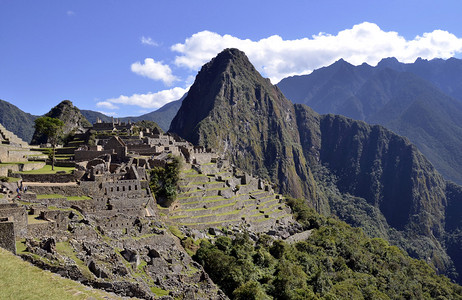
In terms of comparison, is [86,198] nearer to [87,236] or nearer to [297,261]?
[87,236]

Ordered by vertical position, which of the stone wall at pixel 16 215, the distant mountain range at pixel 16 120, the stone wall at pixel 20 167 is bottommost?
the stone wall at pixel 16 215

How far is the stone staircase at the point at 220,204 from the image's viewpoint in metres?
41.4

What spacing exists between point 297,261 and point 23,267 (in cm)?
3840

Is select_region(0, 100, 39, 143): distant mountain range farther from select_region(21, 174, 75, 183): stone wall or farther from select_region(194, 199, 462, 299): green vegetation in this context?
select_region(21, 174, 75, 183): stone wall

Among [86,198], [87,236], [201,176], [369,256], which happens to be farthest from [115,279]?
[369,256]

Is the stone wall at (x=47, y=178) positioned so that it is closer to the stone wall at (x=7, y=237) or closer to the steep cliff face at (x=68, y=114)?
the stone wall at (x=7, y=237)

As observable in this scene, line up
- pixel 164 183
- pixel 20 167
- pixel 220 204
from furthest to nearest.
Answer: pixel 220 204 < pixel 164 183 < pixel 20 167

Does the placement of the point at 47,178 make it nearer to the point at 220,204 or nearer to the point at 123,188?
the point at 123,188

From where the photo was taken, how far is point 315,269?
160 feet

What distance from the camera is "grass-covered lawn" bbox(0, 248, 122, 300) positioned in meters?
14.2

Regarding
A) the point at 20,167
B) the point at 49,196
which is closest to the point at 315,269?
the point at 49,196

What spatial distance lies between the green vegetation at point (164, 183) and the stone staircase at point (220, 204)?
1273 mm

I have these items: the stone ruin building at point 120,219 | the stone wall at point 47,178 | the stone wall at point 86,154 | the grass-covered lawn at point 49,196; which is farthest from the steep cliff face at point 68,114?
the grass-covered lawn at point 49,196

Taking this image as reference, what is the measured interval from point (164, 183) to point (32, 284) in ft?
82.4
